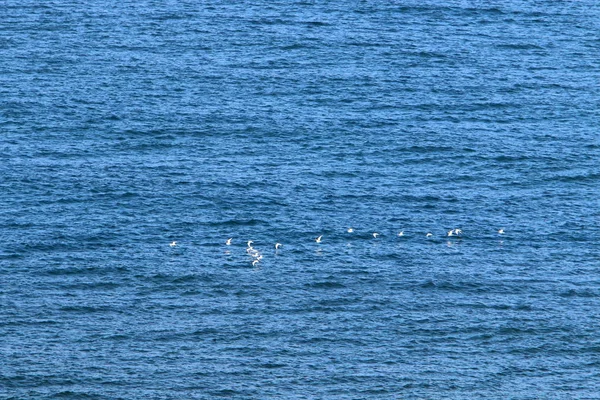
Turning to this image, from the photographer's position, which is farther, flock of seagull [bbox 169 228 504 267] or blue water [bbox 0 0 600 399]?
flock of seagull [bbox 169 228 504 267]

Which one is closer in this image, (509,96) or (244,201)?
(244,201)

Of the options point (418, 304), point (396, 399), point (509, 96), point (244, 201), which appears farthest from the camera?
point (509, 96)

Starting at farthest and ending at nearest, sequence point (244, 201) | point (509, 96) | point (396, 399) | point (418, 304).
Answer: point (509, 96) → point (244, 201) → point (418, 304) → point (396, 399)

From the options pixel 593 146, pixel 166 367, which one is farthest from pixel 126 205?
pixel 593 146

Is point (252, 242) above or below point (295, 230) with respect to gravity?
below

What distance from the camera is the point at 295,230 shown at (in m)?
154

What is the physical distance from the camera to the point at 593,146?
176875 millimetres

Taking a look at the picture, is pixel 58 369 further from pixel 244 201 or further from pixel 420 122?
pixel 420 122

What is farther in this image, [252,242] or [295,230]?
[295,230]

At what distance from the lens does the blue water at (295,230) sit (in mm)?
128625

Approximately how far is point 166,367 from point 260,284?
18.2 m

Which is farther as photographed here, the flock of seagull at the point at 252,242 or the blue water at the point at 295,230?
the flock of seagull at the point at 252,242

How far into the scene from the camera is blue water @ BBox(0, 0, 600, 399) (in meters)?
129

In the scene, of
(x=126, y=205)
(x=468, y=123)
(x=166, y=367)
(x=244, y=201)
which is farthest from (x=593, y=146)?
(x=166, y=367)
